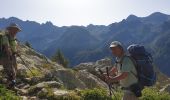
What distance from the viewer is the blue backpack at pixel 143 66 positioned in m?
11.1

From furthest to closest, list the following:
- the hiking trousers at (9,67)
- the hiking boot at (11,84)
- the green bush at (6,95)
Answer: the hiking boot at (11,84), the hiking trousers at (9,67), the green bush at (6,95)

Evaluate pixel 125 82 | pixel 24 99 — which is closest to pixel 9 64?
pixel 24 99

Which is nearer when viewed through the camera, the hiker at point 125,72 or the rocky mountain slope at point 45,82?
the hiker at point 125,72

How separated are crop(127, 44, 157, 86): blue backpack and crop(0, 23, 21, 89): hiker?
8.24 m

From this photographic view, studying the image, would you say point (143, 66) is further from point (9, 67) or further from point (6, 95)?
point (9, 67)

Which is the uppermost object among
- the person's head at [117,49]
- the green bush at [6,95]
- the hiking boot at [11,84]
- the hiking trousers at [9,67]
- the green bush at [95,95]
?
the person's head at [117,49]

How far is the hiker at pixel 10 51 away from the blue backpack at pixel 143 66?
27.0ft

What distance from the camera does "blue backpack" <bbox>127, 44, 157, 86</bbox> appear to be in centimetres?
1115

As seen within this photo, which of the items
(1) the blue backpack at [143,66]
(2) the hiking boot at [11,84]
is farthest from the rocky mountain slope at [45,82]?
(1) the blue backpack at [143,66]

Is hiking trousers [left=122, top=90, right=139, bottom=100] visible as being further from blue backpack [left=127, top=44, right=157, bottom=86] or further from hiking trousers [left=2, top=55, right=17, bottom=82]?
hiking trousers [left=2, top=55, right=17, bottom=82]

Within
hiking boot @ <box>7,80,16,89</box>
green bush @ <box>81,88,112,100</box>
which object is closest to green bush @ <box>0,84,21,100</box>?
hiking boot @ <box>7,80,16,89</box>

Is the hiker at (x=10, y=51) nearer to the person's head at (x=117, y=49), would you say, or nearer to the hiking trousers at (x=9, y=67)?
the hiking trousers at (x=9, y=67)

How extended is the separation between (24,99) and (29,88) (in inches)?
103

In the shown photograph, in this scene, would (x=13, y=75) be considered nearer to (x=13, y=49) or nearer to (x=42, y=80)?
(x=13, y=49)
